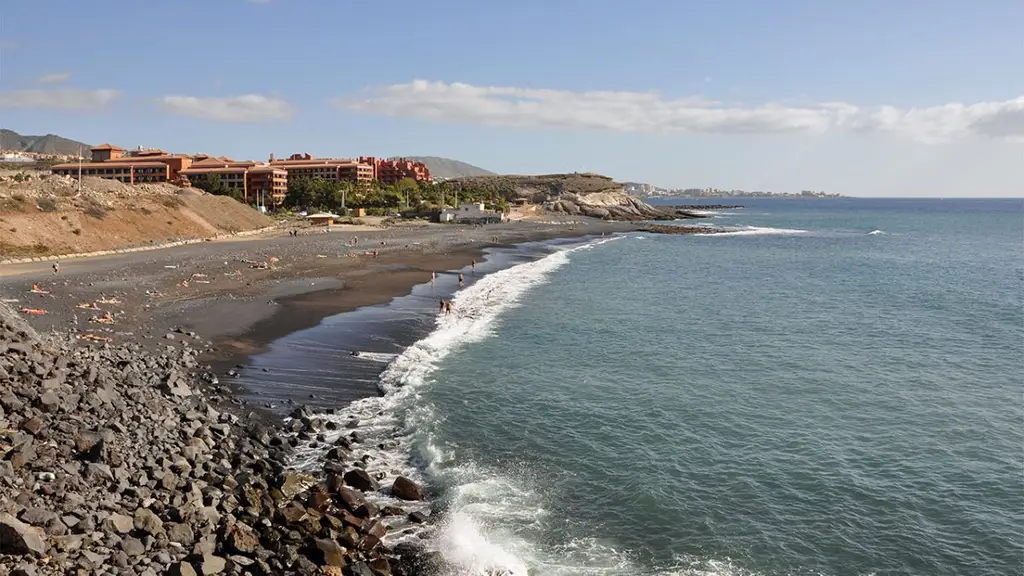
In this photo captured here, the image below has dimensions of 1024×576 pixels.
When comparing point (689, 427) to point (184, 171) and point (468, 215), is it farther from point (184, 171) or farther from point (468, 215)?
point (184, 171)

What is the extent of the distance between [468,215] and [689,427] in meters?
94.9

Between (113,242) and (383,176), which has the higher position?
(383,176)

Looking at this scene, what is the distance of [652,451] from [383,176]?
16052 centimetres

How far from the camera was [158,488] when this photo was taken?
1241 centimetres

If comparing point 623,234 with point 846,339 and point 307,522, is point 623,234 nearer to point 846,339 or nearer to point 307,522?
point 846,339

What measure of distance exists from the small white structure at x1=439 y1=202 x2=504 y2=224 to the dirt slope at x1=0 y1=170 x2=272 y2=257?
3635cm

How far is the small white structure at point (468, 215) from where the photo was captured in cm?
11144

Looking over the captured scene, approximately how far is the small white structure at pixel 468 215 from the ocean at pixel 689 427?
70.8 metres

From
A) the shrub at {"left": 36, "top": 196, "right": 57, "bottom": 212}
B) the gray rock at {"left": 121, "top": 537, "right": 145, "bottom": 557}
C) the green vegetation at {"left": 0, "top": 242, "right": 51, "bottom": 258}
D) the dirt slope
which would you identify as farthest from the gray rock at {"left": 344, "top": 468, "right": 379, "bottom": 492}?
the shrub at {"left": 36, "top": 196, "right": 57, "bottom": 212}

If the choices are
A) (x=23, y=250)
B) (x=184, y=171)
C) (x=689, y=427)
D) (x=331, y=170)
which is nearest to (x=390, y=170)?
(x=331, y=170)

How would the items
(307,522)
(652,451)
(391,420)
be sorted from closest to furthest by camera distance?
(307,522)
(652,451)
(391,420)

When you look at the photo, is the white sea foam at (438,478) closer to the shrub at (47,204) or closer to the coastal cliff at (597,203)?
the shrub at (47,204)

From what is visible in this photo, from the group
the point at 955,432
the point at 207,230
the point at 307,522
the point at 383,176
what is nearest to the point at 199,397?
the point at 307,522

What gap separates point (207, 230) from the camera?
→ 2844 inches
